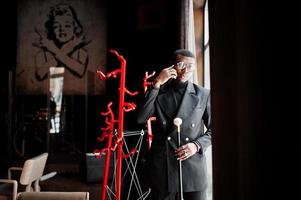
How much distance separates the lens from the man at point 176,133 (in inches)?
72.1

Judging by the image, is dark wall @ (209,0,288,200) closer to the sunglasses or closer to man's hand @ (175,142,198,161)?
man's hand @ (175,142,198,161)

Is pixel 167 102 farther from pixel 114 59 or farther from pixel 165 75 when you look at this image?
pixel 114 59

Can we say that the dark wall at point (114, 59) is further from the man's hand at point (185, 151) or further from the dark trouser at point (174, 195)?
the man's hand at point (185, 151)

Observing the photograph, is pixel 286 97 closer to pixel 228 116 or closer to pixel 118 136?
pixel 228 116

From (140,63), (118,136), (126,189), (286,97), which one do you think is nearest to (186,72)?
(118,136)

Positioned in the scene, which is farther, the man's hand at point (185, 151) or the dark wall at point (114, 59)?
the dark wall at point (114, 59)

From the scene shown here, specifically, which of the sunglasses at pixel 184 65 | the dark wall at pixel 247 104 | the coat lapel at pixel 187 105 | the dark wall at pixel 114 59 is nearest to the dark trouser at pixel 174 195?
the coat lapel at pixel 187 105

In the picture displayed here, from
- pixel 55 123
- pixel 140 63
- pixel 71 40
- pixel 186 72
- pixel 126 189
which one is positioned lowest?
pixel 126 189

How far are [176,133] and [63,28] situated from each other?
7.35 meters

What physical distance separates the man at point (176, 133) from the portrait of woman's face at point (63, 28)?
704cm

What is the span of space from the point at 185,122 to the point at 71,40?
23.4 ft

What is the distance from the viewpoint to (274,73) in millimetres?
689

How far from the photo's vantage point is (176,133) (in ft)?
6.17

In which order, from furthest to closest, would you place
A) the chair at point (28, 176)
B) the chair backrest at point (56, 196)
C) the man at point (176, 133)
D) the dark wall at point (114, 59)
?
the dark wall at point (114, 59)
the chair at point (28, 176)
the chair backrest at point (56, 196)
the man at point (176, 133)
